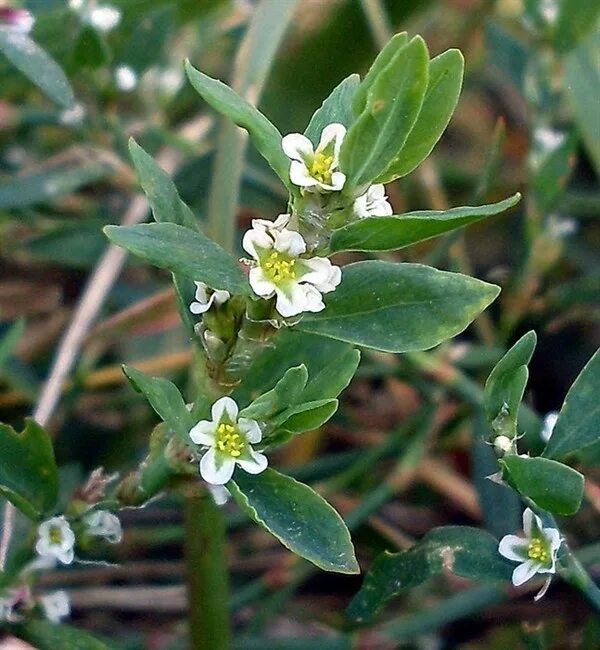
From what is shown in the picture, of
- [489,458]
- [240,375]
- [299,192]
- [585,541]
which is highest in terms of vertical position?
[299,192]

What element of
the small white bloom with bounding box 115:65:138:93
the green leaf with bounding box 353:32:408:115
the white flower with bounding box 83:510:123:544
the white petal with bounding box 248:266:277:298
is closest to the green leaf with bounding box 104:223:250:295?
the white petal with bounding box 248:266:277:298

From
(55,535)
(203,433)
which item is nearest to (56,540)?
(55,535)

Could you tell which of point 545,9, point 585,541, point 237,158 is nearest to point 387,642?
point 585,541

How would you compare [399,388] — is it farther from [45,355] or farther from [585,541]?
[45,355]

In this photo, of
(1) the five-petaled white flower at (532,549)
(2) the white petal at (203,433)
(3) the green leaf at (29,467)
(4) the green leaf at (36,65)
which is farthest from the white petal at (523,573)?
(4) the green leaf at (36,65)

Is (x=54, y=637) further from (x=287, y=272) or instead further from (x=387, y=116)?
(x=387, y=116)

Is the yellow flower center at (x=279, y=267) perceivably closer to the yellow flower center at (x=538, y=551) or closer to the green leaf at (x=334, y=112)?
the green leaf at (x=334, y=112)
